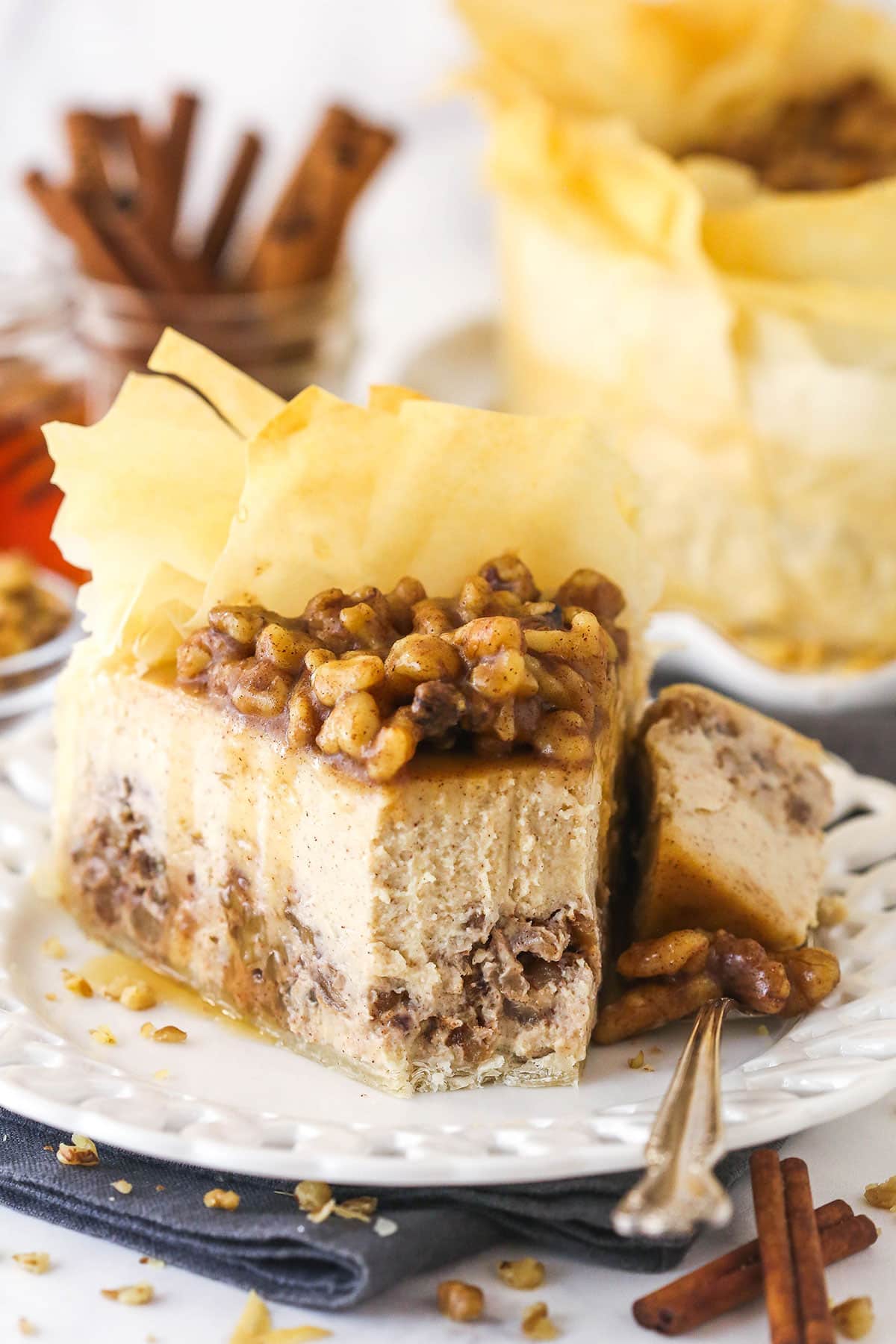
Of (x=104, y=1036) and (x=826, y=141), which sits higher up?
(x=826, y=141)

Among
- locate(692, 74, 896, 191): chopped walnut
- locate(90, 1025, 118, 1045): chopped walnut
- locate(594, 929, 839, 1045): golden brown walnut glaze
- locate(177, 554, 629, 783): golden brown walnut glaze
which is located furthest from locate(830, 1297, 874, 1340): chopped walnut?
locate(692, 74, 896, 191): chopped walnut

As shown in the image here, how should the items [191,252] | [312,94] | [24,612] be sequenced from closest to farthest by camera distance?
[24,612]
[191,252]
[312,94]

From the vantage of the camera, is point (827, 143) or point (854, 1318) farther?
point (827, 143)

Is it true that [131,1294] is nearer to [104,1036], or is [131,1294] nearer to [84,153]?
[104,1036]

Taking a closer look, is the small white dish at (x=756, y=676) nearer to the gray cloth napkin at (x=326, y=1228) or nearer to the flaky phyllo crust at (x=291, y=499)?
the flaky phyllo crust at (x=291, y=499)

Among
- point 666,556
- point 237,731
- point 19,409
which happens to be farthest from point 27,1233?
point 19,409

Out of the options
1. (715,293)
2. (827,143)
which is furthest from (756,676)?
(827,143)

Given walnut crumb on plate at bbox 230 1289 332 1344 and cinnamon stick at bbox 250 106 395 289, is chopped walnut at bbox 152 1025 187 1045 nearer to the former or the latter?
walnut crumb on plate at bbox 230 1289 332 1344
